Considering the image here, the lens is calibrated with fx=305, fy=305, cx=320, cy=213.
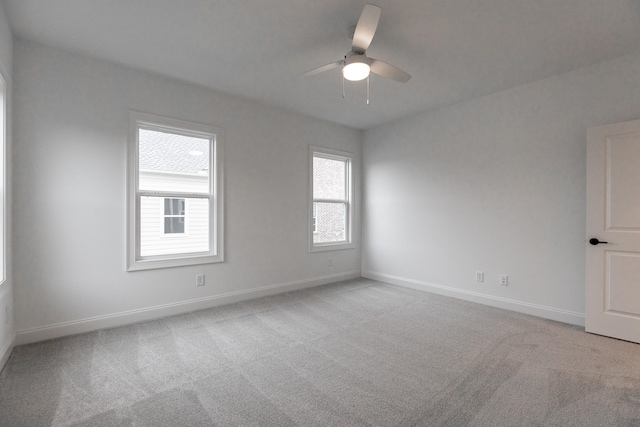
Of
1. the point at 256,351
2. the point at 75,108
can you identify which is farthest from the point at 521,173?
the point at 75,108

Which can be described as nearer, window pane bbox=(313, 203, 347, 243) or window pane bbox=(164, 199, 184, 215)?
window pane bbox=(164, 199, 184, 215)

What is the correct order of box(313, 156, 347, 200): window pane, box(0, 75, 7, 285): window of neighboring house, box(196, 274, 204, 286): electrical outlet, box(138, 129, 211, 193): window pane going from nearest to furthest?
box(0, 75, 7, 285): window of neighboring house → box(138, 129, 211, 193): window pane → box(196, 274, 204, 286): electrical outlet → box(313, 156, 347, 200): window pane

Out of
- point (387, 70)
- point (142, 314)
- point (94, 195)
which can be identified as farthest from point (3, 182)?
point (387, 70)

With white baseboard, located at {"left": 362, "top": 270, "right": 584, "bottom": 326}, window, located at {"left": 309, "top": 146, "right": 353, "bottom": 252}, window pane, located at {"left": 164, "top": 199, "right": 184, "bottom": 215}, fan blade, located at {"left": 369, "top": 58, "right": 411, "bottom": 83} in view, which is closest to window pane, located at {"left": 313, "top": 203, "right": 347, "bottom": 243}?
window, located at {"left": 309, "top": 146, "right": 353, "bottom": 252}

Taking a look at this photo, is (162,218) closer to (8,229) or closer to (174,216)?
(174,216)

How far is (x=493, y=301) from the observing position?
3.85 metres

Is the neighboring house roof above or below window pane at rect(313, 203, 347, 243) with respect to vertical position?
above

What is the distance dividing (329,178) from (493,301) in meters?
3.00

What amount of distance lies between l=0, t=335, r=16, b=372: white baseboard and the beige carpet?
0.05m

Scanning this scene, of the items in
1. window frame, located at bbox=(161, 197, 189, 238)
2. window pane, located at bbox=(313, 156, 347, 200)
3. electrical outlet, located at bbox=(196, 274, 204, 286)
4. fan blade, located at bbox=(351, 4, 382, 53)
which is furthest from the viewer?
window pane, located at bbox=(313, 156, 347, 200)

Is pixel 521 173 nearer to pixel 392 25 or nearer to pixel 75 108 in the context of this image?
pixel 392 25

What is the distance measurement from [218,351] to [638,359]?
3435 mm

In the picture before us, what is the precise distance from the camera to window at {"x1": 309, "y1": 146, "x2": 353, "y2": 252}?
4969 millimetres

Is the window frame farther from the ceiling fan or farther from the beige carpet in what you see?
the ceiling fan
